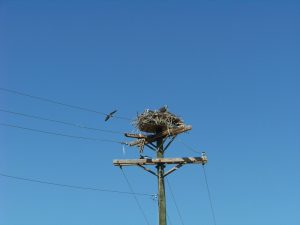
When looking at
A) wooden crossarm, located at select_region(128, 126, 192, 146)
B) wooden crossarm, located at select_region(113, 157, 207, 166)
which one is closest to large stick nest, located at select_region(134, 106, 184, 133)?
wooden crossarm, located at select_region(128, 126, 192, 146)

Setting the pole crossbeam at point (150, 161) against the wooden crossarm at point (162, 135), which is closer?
the pole crossbeam at point (150, 161)

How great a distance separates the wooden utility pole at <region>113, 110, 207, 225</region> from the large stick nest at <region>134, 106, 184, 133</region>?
19 cm

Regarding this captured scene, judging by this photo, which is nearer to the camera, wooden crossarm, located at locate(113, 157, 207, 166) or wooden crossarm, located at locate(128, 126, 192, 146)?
wooden crossarm, located at locate(113, 157, 207, 166)

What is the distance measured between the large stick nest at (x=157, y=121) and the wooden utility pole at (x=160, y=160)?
7.3 inches

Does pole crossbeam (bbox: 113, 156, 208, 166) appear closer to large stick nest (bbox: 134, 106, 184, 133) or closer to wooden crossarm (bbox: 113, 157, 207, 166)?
wooden crossarm (bbox: 113, 157, 207, 166)

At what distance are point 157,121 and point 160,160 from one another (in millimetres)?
1459

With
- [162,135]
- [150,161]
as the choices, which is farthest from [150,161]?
[162,135]

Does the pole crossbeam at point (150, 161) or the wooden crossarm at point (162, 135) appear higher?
the wooden crossarm at point (162, 135)

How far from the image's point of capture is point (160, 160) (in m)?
19.8

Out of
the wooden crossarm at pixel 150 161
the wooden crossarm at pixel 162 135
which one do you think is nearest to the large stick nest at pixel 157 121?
the wooden crossarm at pixel 162 135

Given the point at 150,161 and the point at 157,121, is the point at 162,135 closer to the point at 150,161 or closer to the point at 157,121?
the point at 157,121

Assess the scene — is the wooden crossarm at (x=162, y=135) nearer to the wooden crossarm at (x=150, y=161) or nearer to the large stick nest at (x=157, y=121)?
the large stick nest at (x=157, y=121)

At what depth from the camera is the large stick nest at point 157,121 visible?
20641 mm

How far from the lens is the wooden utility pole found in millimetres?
19406
